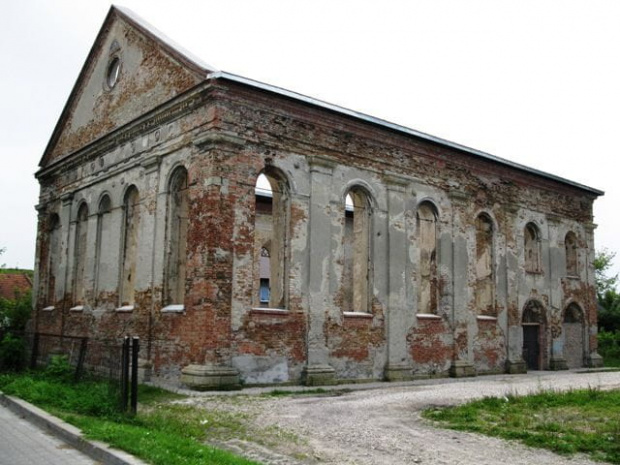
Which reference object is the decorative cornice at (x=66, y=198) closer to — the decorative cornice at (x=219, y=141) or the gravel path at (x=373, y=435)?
the decorative cornice at (x=219, y=141)

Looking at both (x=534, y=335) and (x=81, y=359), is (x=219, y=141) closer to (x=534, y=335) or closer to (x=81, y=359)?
(x=81, y=359)

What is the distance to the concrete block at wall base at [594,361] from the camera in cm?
2377

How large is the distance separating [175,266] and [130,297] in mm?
2584

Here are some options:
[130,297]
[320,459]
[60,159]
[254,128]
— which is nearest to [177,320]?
[130,297]

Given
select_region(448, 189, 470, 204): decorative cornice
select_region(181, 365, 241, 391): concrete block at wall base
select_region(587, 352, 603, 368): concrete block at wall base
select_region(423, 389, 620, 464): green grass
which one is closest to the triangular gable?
select_region(181, 365, 241, 391): concrete block at wall base

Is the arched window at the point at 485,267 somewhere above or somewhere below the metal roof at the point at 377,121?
below

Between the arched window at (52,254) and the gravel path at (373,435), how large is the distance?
38.5 feet

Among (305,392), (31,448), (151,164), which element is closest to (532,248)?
(305,392)

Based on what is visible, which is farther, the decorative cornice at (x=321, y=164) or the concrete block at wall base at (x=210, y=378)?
the decorative cornice at (x=321, y=164)

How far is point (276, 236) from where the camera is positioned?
50.8ft

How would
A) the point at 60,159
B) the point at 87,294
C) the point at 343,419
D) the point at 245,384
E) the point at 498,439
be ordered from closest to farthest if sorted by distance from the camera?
the point at 498,439 → the point at 343,419 → the point at 245,384 → the point at 87,294 → the point at 60,159

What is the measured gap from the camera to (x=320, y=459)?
739 centimetres

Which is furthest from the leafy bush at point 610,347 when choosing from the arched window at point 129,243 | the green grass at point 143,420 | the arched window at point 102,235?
the green grass at point 143,420

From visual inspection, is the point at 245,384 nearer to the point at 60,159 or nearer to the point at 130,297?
the point at 130,297
